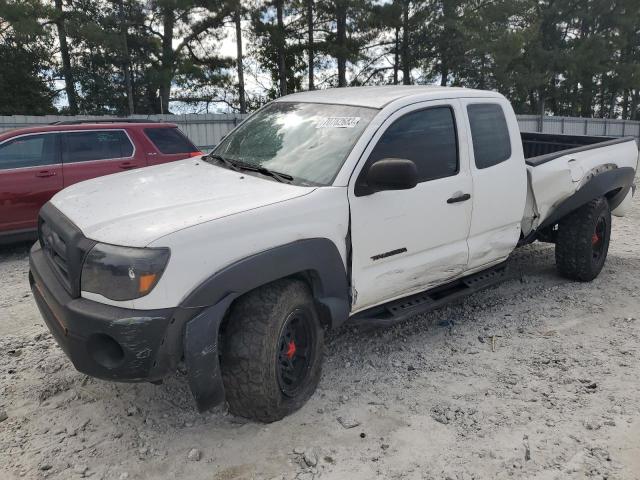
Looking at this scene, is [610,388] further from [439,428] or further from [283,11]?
[283,11]

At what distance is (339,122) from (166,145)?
4958 millimetres

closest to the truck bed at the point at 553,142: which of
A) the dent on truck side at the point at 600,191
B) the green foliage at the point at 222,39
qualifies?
the dent on truck side at the point at 600,191

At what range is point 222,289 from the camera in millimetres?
2697

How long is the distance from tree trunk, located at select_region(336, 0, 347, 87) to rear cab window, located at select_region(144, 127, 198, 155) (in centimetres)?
1205

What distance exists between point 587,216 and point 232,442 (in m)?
3.98

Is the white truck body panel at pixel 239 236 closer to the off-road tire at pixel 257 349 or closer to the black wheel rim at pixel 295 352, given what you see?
the off-road tire at pixel 257 349

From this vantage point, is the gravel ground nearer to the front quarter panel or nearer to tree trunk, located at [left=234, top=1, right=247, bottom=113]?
the front quarter panel

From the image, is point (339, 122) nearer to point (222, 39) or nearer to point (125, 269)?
point (125, 269)

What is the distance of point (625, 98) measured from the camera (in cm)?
4109

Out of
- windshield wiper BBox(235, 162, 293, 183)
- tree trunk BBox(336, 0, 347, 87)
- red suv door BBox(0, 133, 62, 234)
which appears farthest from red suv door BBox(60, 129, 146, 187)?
tree trunk BBox(336, 0, 347, 87)

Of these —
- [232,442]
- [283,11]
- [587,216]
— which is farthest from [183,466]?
[283,11]

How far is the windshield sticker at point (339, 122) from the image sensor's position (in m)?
3.60

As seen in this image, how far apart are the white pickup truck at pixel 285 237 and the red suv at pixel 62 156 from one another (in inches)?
139

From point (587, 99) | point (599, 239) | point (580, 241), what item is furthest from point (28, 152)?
point (587, 99)
